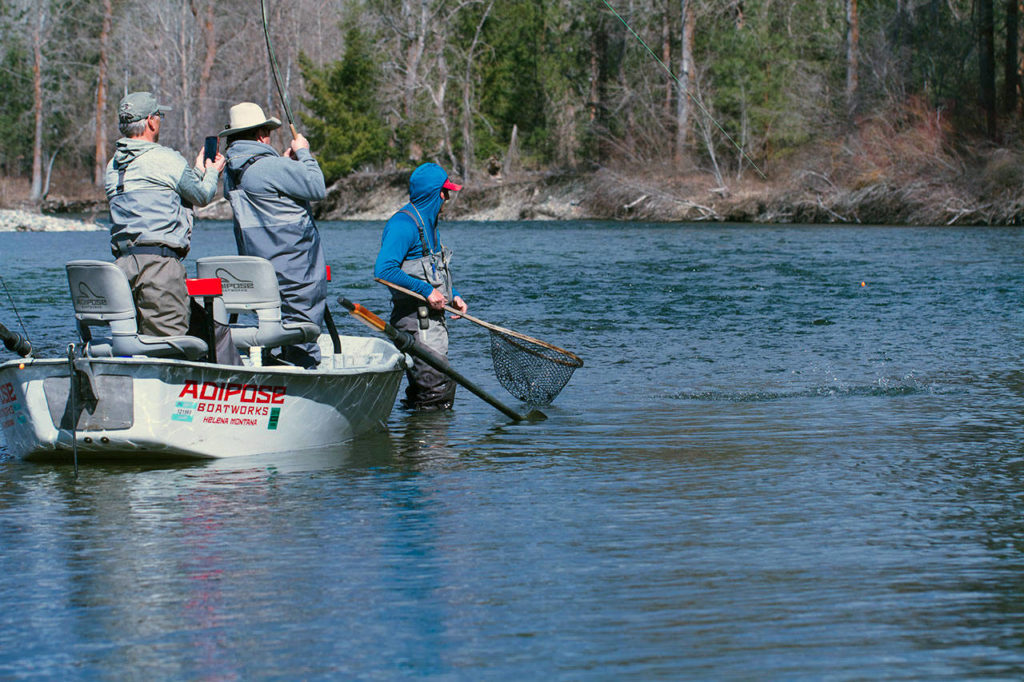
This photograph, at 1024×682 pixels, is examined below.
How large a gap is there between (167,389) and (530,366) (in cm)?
283

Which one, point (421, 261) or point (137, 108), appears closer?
point (137, 108)

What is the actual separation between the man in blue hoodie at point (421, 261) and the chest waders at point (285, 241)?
71 cm

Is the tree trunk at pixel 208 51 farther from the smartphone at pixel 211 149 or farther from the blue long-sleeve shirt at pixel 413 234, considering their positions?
the smartphone at pixel 211 149

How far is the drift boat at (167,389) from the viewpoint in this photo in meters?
6.70

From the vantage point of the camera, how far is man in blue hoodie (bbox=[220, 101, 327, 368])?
7.39 meters

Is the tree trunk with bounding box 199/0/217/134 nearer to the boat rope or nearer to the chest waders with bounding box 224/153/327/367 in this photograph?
the chest waders with bounding box 224/153/327/367

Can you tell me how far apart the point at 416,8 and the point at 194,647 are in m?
52.5

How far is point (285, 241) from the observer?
24.7 ft

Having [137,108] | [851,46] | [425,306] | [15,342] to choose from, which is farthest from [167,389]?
[851,46]

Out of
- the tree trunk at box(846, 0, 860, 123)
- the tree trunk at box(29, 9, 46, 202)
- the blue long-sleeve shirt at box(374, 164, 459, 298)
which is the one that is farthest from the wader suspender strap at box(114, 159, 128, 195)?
the tree trunk at box(29, 9, 46, 202)

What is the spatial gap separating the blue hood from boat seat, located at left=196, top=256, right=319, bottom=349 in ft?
4.84

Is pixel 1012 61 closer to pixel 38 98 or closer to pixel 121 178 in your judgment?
pixel 121 178

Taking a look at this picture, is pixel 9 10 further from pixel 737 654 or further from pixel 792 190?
pixel 737 654

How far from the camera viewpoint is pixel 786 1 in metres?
49.3
